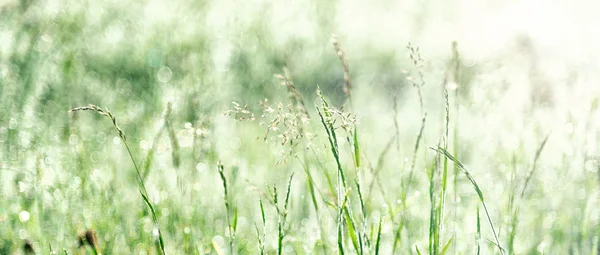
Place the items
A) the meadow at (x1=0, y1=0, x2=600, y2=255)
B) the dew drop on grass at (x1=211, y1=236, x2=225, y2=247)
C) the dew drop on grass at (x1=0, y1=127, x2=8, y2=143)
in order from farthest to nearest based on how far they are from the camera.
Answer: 1. the dew drop on grass at (x1=0, y1=127, x2=8, y2=143)
2. the dew drop on grass at (x1=211, y1=236, x2=225, y2=247)
3. the meadow at (x1=0, y1=0, x2=600, y2=255)

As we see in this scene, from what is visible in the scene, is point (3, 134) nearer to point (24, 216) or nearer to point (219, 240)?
point (24, 216)

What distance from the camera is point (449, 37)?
5.55 meters

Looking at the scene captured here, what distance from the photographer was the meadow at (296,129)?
1.71 meters

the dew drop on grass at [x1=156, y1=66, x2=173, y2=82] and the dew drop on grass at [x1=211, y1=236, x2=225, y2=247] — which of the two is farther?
the dew drop on grass at [x1=156, y1=66, x2=173, y2=82]

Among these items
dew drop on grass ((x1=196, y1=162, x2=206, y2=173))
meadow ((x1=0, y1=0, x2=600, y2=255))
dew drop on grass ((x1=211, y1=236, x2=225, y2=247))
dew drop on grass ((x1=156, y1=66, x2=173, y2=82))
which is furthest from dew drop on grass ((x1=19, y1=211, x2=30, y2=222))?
dew drop on grass ((x1=156, y1=66, x2=173, y2=82))

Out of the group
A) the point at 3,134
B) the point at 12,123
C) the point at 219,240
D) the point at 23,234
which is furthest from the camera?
the point at 12,123

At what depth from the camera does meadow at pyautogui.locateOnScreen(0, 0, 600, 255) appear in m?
1.71

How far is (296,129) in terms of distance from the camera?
129cm

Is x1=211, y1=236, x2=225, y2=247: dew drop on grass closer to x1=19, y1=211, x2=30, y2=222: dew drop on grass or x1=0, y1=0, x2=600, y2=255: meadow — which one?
x1=0, y1=0, x2=600, y2=255: meadow

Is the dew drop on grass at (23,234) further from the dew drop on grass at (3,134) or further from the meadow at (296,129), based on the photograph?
the dew drop on grass at (3,134)

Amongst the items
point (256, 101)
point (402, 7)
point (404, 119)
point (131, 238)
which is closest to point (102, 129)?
point (256, 101)

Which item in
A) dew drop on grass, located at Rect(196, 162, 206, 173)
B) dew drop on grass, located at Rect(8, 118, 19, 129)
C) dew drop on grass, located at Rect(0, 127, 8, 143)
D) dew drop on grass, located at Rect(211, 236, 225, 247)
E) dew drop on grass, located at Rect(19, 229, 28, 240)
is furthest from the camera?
dew drop on grass, located at Rect(196, 162, 206, 173)

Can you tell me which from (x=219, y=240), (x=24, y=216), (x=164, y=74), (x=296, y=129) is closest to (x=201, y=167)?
(x=219, y=240)

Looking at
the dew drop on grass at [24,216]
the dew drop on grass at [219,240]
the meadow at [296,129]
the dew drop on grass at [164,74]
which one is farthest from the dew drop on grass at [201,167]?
the dew drop on grass at [164,74]
